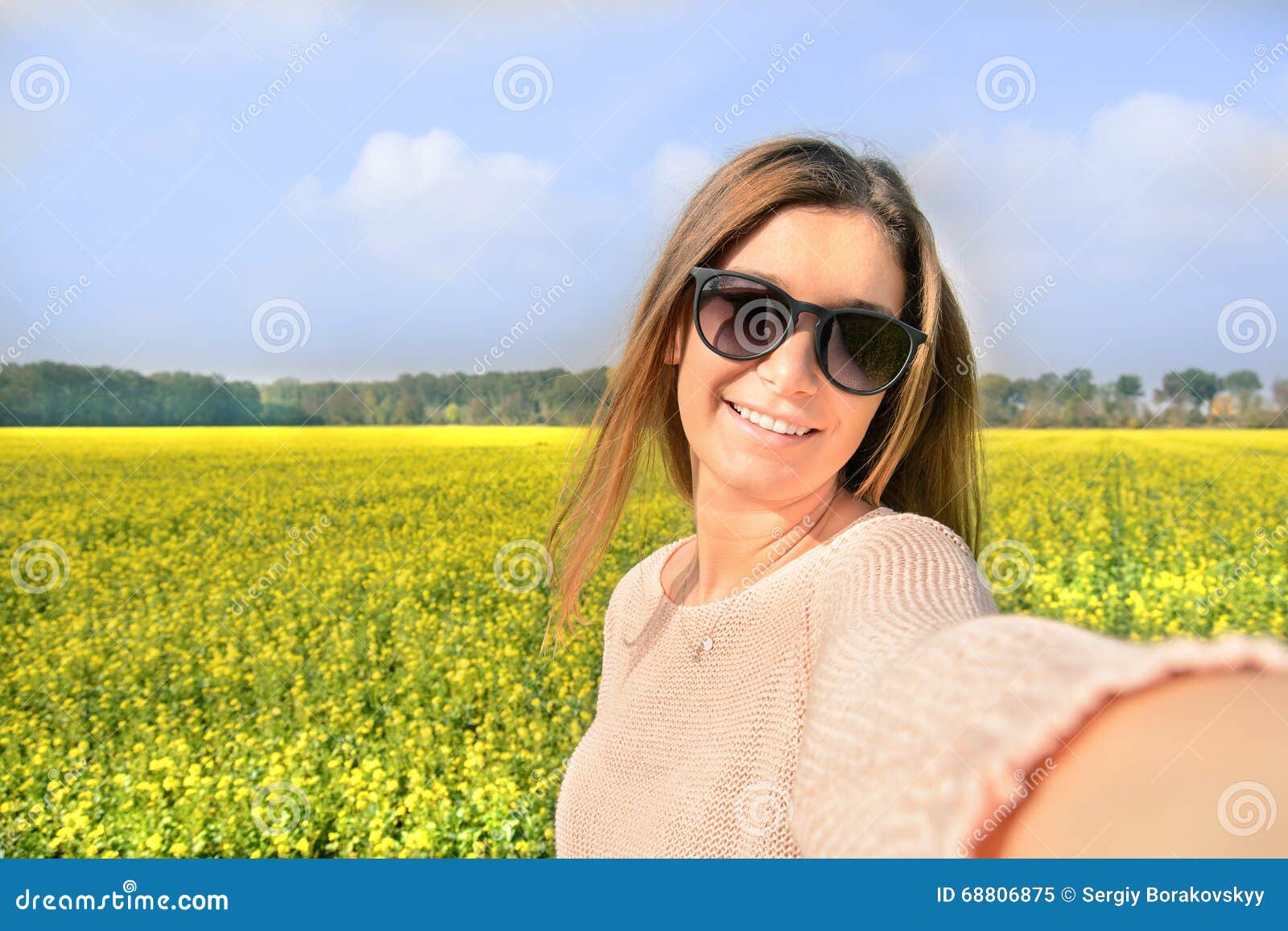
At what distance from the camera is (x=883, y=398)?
1760 millimetres

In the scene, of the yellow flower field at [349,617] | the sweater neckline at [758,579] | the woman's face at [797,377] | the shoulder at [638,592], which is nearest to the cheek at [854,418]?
the woman's face at [797,377]

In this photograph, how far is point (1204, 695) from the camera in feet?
1.78

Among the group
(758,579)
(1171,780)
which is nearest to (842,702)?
(1171,780)

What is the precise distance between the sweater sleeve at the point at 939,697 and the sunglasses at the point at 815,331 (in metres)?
0.44

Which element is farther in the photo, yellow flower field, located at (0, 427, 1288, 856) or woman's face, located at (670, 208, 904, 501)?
yellow flower field, located at (0, 427, 1288, 856)

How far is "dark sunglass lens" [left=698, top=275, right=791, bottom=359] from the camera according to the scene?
1517mm

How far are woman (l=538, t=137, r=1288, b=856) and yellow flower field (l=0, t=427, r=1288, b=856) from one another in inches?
26.0

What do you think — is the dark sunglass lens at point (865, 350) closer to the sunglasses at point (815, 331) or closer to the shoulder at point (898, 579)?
the sunglasses at point (815, 331)

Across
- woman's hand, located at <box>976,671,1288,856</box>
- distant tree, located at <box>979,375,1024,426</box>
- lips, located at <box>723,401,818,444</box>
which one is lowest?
woman's hand, located at <box>976,671,1288,856</box>

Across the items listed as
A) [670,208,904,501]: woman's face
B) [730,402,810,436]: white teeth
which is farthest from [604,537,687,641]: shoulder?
[730,402,810,436]: white teeth

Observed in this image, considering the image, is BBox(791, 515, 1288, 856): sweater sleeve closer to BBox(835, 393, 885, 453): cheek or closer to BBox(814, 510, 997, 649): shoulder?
BBox(814, 510, 997, 649): shoulder

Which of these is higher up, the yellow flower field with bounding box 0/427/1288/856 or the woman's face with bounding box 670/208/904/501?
the woman's face with bounding box 670/208/904/501

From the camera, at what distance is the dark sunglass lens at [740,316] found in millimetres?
1517

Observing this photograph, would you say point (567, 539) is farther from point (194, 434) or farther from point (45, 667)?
point (194, 434)
